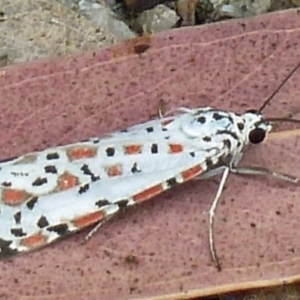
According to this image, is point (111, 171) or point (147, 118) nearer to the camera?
point (111, 171)

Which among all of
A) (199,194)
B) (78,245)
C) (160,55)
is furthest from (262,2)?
(78,245)

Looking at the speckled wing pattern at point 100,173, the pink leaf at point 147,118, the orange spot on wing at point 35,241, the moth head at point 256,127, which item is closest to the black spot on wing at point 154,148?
the speckled wing pattern at point 100,173

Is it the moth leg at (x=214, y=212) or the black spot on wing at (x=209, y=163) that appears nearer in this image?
the moth leg at (x=214, y=212)

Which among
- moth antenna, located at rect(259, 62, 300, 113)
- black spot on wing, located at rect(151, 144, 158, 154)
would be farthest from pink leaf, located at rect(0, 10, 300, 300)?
black spot on wing, located at rect(151, 144, 158, 154)

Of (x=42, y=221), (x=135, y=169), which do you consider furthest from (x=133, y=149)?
(x=42, y=221)

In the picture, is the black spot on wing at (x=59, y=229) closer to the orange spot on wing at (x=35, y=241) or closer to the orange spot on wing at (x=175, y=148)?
the orange spot on wing at (x=35, y=241)

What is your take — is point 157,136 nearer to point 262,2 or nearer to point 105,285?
point 105,285

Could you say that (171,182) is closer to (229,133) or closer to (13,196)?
(229,133)
